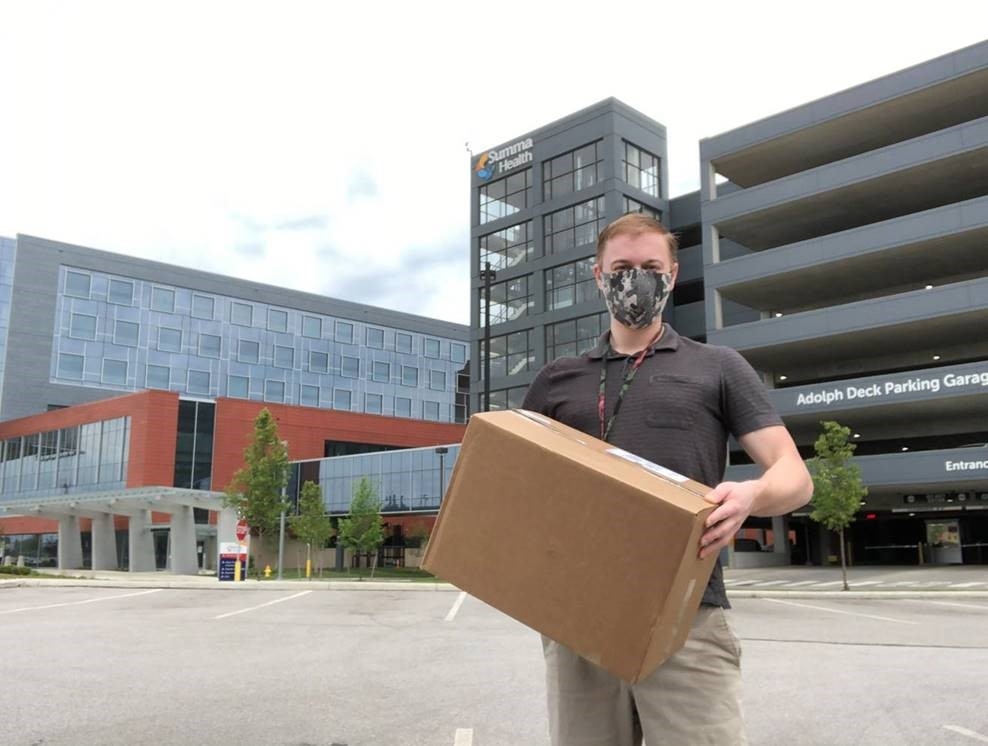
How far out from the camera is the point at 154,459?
52.6 meters

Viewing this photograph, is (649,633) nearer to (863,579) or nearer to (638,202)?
(863,579)

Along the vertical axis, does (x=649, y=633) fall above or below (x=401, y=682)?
above

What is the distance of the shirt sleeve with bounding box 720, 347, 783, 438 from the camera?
7.85 ft

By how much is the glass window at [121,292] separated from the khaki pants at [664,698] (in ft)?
241

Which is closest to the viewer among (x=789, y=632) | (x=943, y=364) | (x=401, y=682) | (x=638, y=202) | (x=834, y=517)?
(x=401, y=682)

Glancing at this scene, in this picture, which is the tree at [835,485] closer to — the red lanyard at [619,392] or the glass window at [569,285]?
the glass window at [569,285]

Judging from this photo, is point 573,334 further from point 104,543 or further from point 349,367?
point 349,367

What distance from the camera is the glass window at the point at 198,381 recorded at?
7288 centimetres

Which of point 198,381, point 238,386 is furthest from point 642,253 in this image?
point 238,386

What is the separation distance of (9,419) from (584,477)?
Result: 240 ft

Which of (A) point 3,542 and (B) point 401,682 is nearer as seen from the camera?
(B) point 401,682

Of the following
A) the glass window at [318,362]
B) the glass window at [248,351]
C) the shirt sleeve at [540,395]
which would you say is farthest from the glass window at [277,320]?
the shirt sleeve at [540,395]

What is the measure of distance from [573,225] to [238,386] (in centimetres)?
3816

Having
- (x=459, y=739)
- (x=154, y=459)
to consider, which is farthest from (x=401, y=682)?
(x=154, y=459)
